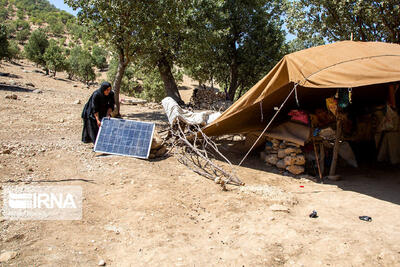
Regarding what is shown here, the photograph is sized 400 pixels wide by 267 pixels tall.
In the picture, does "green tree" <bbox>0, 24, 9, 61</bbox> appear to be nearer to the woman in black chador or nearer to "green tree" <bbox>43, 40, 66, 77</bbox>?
"green tree" <bbox>43, 40, 66, 77</bbox>

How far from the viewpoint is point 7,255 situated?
2396 mm

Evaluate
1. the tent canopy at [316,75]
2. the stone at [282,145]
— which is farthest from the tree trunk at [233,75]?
the stone at [282,145]

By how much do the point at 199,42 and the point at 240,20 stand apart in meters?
3.73

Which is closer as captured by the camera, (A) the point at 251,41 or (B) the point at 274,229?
(B) the point at 274,229

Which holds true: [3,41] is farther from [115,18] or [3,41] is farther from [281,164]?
[281,164]

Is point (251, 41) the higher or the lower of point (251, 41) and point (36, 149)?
the higher

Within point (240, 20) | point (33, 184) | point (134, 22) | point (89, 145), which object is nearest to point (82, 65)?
point (240, 20)

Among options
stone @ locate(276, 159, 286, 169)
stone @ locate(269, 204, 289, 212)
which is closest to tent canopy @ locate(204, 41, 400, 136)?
stone @ locate(276, 159, 286, 169)

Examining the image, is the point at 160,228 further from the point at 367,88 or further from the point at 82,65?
the point at 82,65

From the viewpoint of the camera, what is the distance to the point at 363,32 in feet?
33.9

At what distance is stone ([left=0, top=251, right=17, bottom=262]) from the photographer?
2.35 meters

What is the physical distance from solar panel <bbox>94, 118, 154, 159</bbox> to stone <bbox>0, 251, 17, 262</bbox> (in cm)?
305

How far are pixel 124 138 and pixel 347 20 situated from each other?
9.54 m

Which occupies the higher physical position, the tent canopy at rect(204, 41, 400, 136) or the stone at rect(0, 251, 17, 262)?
the tent canopy at rect(204, 41, 400, 136)
